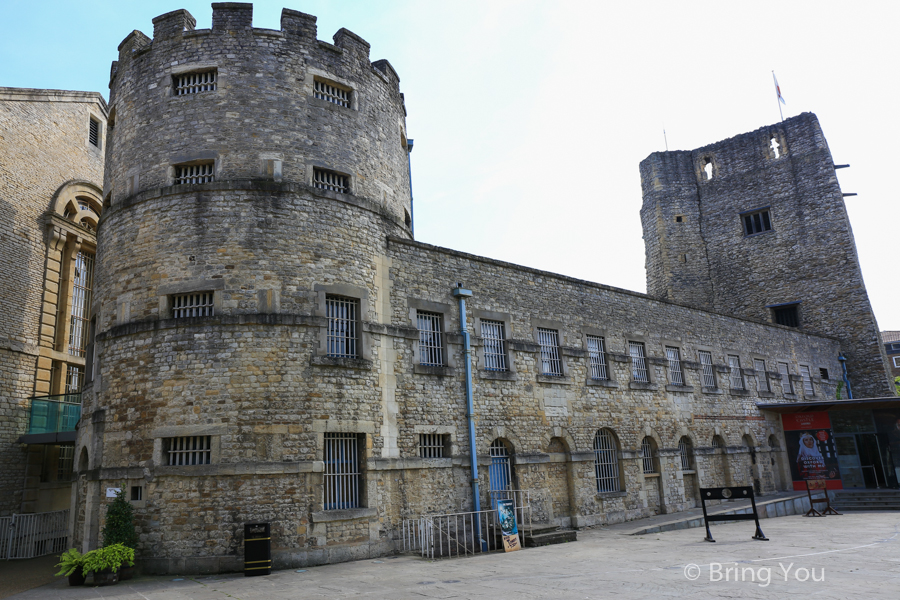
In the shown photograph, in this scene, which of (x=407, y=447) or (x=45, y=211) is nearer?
(x=407, y=447)

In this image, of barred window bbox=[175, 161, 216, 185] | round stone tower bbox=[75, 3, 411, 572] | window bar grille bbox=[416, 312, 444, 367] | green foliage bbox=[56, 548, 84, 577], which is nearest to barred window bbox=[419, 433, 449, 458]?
round stone tower bbox=[75, 3, 411, 572]

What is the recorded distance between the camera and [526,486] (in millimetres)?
15641

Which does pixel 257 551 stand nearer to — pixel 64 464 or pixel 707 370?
pixel 64 464

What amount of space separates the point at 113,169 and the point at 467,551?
12304mm

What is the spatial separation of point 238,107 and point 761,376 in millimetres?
23653

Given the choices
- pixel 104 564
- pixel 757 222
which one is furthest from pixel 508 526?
pixel 757 222

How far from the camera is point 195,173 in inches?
535

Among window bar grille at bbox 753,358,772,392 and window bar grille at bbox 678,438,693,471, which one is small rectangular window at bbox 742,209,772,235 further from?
window bar grille at bbox 678,438,693,471

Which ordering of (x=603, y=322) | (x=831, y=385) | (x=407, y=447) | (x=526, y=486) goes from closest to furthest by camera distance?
(x=407, y=447) < (x=526, y=486) < (x=603, y=322) < (x=831, y=385)

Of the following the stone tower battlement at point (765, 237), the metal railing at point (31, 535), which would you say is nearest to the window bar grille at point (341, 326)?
the metal railing at point (31, 535)

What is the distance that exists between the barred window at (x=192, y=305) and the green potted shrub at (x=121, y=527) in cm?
381

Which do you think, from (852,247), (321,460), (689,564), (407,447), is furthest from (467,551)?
(852,247)

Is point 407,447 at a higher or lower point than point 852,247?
lower

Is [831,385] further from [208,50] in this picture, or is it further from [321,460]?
[208,50]
